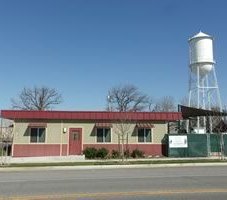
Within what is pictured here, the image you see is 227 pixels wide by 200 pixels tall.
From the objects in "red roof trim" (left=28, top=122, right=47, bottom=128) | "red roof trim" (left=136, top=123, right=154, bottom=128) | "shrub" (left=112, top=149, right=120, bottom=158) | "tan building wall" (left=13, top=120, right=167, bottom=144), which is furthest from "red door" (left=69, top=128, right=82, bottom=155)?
"red roof trim" (left=136, top=123, right=154, bottom=128)

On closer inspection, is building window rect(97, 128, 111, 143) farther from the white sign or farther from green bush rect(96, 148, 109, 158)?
the white sign

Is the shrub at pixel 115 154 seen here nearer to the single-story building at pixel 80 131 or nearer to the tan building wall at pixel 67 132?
the single-story building at pixel 80 131

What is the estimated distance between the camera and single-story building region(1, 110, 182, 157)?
36.2 m

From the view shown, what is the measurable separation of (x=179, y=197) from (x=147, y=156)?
25.9 metres

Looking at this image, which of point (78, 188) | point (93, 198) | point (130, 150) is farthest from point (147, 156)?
point (93, 198)

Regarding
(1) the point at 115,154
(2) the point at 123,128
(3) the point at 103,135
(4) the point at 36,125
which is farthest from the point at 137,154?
(4) the point at 36,125

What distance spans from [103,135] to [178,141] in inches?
265

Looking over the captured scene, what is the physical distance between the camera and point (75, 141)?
37156mm

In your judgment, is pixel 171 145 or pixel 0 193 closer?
pixel 0 193

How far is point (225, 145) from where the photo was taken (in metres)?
38.4

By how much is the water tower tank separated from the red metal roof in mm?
13147

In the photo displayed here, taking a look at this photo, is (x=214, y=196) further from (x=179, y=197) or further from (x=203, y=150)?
(x=203, y=150)

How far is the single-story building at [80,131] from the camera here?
3625 cm

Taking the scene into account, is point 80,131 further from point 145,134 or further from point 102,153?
point 145,134
